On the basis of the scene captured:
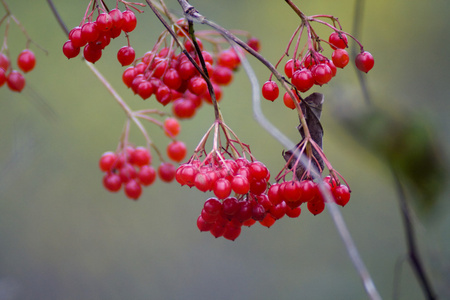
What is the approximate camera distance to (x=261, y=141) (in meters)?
2.66

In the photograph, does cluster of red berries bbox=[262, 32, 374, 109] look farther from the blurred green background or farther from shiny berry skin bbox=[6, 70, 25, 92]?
the blurred green background

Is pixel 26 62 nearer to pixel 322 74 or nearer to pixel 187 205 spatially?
pixel 322 74

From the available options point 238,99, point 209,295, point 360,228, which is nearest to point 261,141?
point 238,99

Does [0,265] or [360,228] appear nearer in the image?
[0,265]

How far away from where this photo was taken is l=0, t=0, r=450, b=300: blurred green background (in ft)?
7.96

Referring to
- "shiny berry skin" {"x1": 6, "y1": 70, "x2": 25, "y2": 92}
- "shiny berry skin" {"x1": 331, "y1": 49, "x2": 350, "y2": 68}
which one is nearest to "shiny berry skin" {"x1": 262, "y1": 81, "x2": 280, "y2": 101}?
"shiny berry skin" {"x1": 331, "y1": 49, "x2": 350, "y2": 68}

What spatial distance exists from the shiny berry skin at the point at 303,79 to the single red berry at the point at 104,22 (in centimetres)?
29

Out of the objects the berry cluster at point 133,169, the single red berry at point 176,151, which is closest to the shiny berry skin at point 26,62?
the berry cluster at point 133,169

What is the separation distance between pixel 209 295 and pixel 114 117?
3.69 feet

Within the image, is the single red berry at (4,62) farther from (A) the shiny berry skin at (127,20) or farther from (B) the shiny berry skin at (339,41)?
(B) the shiny berry skin at (339,41)

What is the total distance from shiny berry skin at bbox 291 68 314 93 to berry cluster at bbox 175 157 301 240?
12cm

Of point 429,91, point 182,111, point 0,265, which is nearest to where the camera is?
point 182,111

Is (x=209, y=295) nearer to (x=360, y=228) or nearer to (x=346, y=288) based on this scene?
(x=346, y=288)

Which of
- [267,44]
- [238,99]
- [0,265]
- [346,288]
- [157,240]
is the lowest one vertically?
[346,288]
